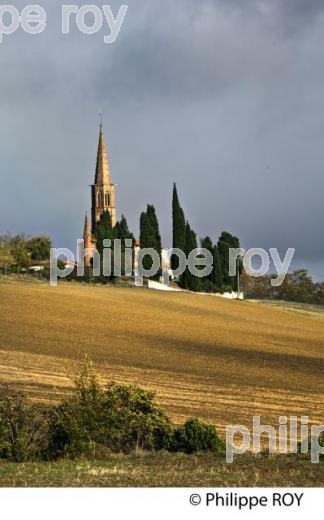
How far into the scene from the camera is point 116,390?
23.8 m

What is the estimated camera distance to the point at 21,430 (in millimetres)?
20828

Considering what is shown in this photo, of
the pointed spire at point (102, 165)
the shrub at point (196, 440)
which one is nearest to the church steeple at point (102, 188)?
the pointed spire at point (102, 165)

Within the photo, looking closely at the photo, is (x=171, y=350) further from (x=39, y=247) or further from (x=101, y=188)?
(x=101, y=188)

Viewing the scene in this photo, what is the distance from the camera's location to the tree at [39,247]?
123188 mm

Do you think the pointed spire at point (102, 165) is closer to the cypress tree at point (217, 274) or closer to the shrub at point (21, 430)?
the cypress tree at point (217, 274)

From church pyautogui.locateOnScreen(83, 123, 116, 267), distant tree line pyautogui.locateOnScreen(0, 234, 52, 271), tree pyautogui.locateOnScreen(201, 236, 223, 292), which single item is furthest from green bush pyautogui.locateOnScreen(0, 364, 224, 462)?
church pyautogui.locateOnScreen(83, 123, 116, 267)

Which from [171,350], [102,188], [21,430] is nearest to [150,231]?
[102,188]

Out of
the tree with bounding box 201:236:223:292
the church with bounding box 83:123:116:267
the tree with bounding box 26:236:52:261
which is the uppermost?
the church with bounding box 83:123:116:267

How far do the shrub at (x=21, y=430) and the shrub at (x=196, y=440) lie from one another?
335cm

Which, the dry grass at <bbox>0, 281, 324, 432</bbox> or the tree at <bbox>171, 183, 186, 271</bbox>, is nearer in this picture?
the dry grass at <bbox>0, 281, 324, 432</bbox>

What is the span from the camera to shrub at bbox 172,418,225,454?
22.6m

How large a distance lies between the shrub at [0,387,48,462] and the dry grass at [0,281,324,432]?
24.4 feet

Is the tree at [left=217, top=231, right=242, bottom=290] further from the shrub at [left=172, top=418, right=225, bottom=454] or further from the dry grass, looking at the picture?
the shrub at [left=172, top=418, right=225, bottom=454]
